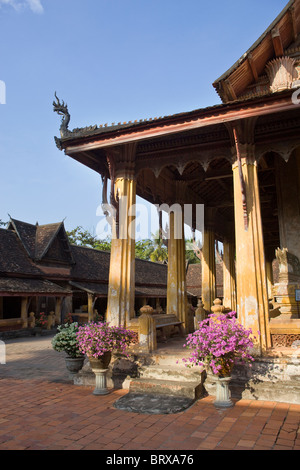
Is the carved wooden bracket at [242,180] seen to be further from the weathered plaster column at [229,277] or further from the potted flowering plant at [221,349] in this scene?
the weathered plaster column at [229,277]

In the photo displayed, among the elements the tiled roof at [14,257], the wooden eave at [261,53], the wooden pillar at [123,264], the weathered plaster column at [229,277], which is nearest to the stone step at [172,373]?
the wooden pillar at [123,264]

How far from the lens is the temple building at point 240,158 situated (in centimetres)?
650

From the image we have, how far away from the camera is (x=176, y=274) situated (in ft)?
33.5

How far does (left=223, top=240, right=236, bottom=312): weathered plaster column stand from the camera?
16.4 metres

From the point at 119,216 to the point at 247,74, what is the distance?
4764 millimetres

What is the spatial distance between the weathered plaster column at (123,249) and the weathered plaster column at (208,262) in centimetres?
639

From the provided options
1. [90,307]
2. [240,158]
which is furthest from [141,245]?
[240,158]

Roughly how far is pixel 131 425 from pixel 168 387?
53.7 inches

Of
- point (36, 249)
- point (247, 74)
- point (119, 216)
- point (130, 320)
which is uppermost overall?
point (247, 74)
